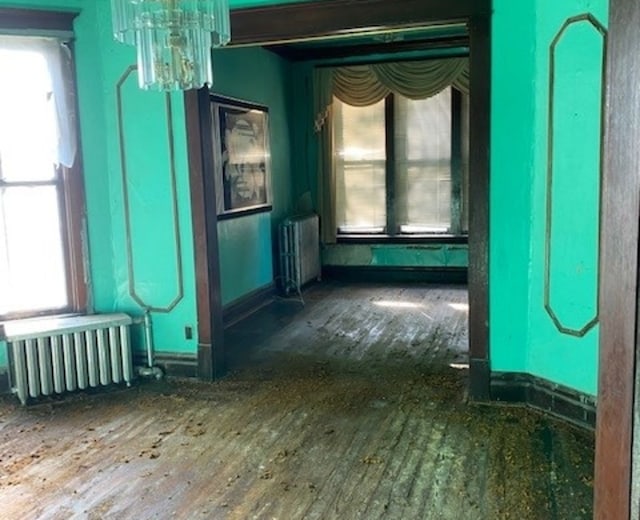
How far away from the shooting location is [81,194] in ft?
14.8

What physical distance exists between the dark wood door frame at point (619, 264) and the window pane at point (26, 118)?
162 inches

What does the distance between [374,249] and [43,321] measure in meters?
4.77

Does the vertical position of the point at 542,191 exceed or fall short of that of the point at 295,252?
it exceeds it

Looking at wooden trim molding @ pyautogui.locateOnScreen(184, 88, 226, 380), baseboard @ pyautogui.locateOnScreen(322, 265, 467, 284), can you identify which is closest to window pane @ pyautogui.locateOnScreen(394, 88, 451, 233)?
baseboard @ pyautogui.locateOnScreen(322, 265, 467, 284)

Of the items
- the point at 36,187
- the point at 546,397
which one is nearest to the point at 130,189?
the point at 36,187

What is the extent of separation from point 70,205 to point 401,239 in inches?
184

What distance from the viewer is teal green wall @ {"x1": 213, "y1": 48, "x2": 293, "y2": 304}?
611cm

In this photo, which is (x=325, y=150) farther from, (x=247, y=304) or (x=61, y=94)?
(x=61, y=94)

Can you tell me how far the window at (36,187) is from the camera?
4.30 metres

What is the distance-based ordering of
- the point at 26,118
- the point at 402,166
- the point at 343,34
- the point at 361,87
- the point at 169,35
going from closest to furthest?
1. the point at 169,35
2. the point at 343,34
3. the point at 26,118
4. the point at 361,87
5. the point at 402,166

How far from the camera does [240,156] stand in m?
6.37

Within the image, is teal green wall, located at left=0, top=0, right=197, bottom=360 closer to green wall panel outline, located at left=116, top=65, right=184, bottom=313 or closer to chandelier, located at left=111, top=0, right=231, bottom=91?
green wall panel outline, located at left=116, top=65, right=184, bottom=313

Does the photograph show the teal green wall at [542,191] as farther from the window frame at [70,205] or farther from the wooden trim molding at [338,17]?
the window frame at [70,205]

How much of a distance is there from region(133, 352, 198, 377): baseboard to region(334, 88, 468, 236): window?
4165 mm
